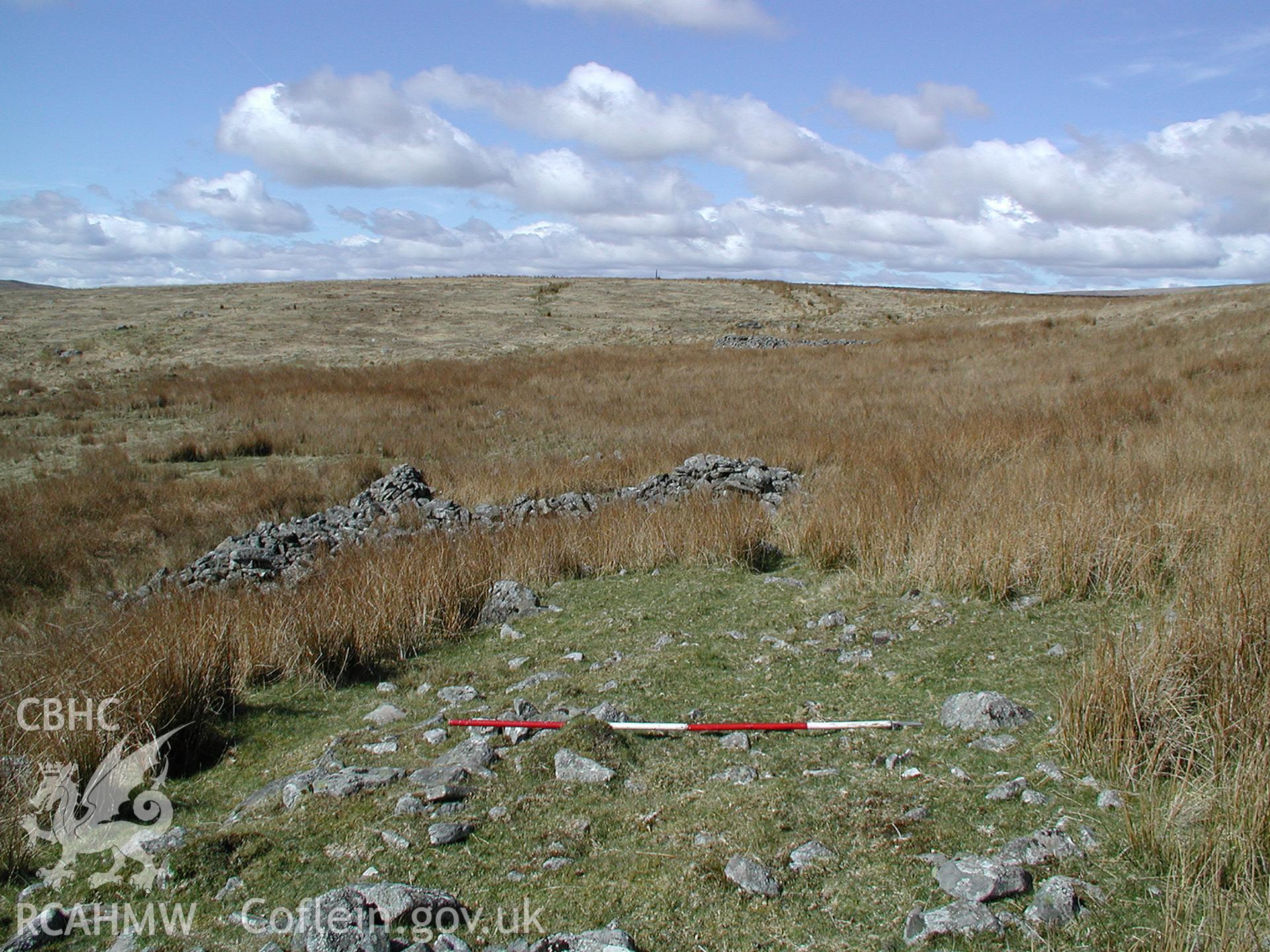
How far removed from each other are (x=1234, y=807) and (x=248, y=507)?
11.4 meters

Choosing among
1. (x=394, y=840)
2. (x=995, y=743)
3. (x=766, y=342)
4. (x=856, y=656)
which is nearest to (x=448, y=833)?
(x=394, y=840)

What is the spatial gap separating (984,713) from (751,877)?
154 centimetres

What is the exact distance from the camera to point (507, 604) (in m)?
6.28

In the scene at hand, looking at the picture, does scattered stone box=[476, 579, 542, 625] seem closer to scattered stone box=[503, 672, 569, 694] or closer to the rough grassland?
the rough grassland

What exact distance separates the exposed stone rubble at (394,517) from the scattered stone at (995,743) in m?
5.28

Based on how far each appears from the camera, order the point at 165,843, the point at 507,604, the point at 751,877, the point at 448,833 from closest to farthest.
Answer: the point at 751,877
the point at 448,833
the point at 165,843
the point at 507,604

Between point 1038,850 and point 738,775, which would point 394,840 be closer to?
point 738,775

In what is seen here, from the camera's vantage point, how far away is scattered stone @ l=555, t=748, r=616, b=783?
3420 mm

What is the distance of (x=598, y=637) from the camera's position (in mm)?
5520

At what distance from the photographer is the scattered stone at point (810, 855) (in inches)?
107

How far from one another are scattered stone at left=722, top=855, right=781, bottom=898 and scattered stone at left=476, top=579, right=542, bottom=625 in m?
3.62

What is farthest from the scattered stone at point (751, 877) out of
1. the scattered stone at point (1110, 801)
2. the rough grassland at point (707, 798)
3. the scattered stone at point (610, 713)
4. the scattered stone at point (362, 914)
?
the scattered stone at point (610, 713)

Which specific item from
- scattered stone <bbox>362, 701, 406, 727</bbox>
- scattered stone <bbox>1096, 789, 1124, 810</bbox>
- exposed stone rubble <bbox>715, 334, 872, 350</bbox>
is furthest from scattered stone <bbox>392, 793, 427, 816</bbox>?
exposed stone rubble <bbox>715, 334, 872, 350</bbox>

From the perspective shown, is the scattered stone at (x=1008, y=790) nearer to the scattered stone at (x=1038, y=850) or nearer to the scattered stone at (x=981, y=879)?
the scattered stone at (x=1038, y=850)
